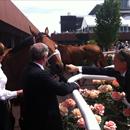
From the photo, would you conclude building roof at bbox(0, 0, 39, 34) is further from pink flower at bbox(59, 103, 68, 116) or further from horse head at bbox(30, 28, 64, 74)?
pink flower at bbox(59, 103, 68, 116)

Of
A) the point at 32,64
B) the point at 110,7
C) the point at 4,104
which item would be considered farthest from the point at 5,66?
the point at 110,7

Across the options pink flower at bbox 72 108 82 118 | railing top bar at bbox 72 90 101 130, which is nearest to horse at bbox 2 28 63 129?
pink flower at bbox 72 108 82 118

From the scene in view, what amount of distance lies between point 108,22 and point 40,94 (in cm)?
4551

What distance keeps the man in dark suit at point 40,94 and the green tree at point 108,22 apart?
141 ft

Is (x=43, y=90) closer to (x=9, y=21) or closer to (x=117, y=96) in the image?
(x=117, y=96)

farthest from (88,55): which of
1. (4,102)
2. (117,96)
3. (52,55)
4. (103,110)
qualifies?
(103,110)

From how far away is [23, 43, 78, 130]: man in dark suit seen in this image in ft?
15.1

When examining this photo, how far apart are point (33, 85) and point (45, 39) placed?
2.15m

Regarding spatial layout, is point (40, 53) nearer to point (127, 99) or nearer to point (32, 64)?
point (32, 64)

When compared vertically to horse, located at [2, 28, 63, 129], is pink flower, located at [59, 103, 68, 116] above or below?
below

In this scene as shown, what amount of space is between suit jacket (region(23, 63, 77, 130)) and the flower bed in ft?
0.78

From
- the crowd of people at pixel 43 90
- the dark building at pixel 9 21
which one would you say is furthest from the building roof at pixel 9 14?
the crowd of people at pixel 43 90

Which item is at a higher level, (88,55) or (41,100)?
(41,100)

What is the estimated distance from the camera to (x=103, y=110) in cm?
484
